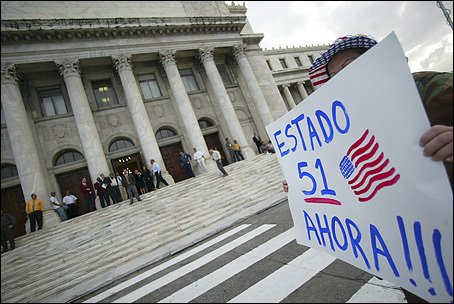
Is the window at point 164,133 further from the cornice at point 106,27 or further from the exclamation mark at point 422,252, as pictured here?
the exclamation mark at point 422,252

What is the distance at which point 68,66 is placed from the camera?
16.1 meters

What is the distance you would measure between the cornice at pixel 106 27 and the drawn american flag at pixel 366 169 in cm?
2092

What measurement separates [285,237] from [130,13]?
2466 cm

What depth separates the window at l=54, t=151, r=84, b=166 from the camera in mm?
17052

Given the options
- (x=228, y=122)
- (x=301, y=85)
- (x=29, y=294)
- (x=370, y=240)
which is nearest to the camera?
(x=370, y=240)

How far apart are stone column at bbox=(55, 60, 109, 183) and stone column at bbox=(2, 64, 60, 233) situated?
2.66 m

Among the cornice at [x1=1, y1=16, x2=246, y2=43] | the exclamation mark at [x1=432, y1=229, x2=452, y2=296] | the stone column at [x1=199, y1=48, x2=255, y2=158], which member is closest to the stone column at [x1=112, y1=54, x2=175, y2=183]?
the cornice at [x1=1, y1=16, x2=246, y2=43]

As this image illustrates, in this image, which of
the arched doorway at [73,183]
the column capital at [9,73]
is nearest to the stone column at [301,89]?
the arched doorway at [73,183]

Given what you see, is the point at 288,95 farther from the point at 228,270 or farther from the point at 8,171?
the point at 228,270

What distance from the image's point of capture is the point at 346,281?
2406mm

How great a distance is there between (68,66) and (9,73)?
3.32 meters

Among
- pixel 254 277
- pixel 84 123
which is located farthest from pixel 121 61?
pixel 254 277

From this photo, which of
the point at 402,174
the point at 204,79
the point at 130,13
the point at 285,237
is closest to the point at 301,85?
the point at 204,79

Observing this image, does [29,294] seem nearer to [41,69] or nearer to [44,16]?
[41,69]
